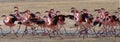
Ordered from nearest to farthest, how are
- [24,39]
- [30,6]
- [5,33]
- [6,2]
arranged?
[24,39] < [5,33] < [30,6] < [6,2]

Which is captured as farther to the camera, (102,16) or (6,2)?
(6,2)

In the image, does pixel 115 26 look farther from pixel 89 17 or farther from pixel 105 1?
pixel 105 1

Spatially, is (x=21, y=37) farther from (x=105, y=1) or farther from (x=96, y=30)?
(x=105, y=1)

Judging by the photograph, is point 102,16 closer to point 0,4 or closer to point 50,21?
point 50,21

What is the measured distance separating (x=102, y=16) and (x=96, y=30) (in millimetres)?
1425

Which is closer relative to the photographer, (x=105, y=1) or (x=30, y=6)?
(x=30, y=6)

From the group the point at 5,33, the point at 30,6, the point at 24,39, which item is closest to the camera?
the point at 24,39

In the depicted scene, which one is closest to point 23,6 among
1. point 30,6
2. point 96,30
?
point 30,6

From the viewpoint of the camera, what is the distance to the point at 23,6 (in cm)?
3297

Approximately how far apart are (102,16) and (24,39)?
9.25 feet

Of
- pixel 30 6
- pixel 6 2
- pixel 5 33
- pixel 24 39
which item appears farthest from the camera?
pixel 6 2

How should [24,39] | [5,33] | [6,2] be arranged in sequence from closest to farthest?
[24,39], [5,33], [6,2]

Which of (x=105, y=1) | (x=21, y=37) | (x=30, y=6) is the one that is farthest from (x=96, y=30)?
(x=105, y=1)

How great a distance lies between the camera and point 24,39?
809 inches
